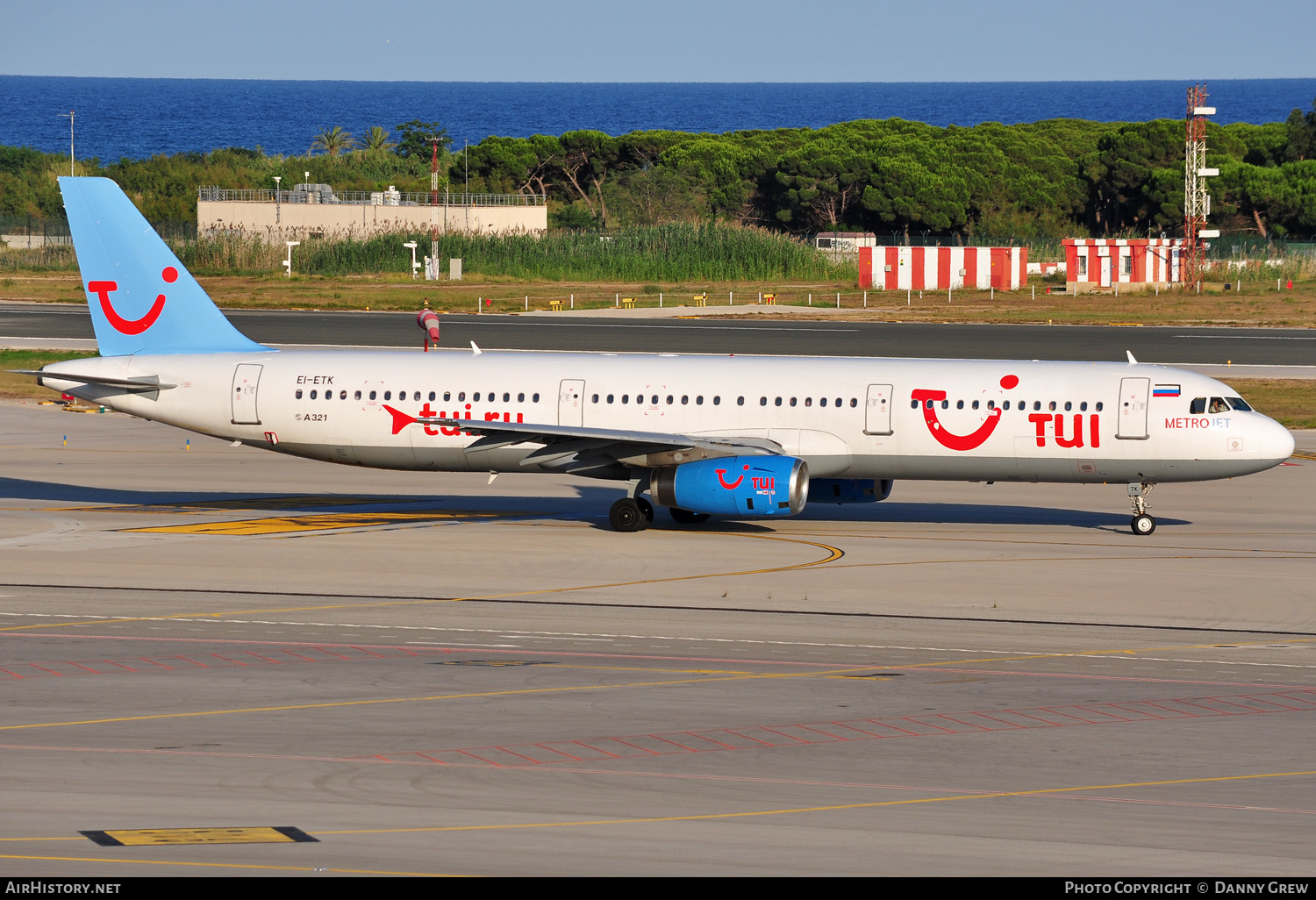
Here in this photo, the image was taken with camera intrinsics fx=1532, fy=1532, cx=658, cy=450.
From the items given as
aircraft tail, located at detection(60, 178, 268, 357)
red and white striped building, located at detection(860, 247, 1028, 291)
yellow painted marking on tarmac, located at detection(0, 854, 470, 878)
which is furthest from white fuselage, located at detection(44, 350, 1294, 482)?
red and white striped building, located at detection(860, 247, 1028, 291)

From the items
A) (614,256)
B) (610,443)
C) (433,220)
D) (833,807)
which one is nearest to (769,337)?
(614,256)

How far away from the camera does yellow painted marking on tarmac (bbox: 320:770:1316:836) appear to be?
52.0 feet

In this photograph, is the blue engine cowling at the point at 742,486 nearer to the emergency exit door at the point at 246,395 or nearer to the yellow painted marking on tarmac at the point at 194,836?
the emergency exit door at the point at 246,395

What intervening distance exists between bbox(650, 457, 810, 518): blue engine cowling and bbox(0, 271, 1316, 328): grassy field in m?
60.2

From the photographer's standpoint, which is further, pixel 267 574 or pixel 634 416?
pixel 634 416

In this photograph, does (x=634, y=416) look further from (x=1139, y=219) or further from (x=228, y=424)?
(x=1139, y=219)

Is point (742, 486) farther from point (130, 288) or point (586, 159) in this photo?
point (586, 159)

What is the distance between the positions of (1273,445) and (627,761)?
21.3m

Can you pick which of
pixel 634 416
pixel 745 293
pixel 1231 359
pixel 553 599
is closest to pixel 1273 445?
pixel 634 416

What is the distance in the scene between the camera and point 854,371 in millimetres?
35750

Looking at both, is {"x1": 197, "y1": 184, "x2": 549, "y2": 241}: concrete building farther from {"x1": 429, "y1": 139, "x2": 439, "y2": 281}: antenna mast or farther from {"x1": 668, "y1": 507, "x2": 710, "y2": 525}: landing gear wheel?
{"x1": 668, "y1": 507, "x2": 710, "y2": 525}: landing gear wheel

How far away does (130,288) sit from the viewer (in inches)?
1506

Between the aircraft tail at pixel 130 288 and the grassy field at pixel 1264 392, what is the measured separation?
723 inches

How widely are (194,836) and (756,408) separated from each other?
22014mm
